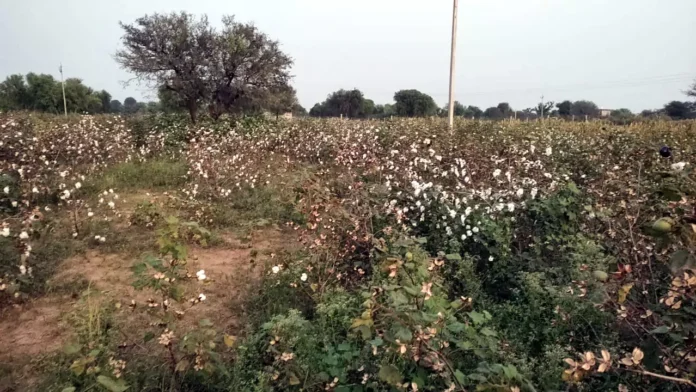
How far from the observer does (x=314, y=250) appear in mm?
3457

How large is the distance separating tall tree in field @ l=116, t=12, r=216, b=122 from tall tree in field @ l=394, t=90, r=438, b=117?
2594 cm

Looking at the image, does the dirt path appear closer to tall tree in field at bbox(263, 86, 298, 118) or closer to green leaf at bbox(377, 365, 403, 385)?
green leaf at bbox(377, 365, 403, 385)

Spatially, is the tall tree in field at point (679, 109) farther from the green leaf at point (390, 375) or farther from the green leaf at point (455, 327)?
the green leaf at point (390, 375)

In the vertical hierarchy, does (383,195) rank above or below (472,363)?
above

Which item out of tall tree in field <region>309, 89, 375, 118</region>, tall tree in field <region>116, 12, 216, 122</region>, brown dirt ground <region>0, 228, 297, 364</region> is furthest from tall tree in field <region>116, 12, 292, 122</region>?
tall tree in field <region>309, 89, 375, 118</region>

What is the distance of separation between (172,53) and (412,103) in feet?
94.7

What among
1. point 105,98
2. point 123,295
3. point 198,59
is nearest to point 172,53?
point 198,59

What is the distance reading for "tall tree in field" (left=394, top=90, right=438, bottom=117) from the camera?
39.4m

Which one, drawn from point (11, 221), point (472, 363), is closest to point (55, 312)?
point (11, 221)

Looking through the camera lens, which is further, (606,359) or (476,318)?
(476,318)

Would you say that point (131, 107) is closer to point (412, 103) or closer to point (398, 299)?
point (412, 103)

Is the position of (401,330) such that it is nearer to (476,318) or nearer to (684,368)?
(476,318)

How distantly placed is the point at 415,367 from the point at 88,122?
11.1m

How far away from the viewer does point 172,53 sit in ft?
46.8
